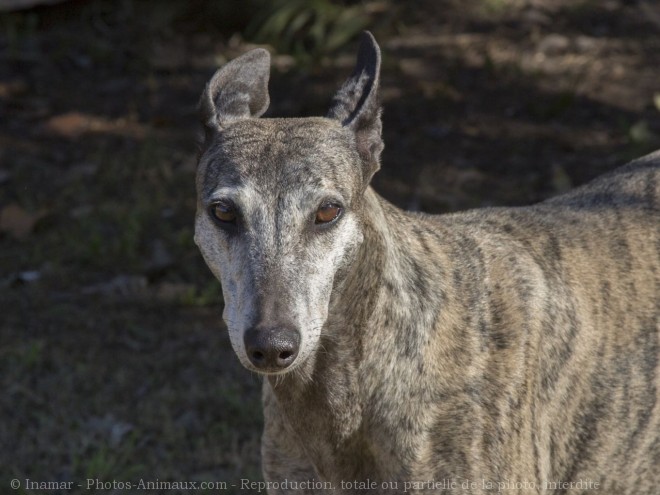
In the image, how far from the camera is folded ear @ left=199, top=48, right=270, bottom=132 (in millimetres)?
3869

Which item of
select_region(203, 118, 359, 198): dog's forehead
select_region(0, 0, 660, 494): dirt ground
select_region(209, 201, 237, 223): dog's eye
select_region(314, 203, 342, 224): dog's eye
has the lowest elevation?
select_region(0, 0, 660, 494): dirt ground

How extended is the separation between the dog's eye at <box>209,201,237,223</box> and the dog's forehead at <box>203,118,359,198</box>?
7 cm

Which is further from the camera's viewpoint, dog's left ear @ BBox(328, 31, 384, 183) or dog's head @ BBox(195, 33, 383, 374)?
dog's left ear @ BBox(328, 31, 384, 183)

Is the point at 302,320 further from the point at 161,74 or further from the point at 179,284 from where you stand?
the point at 161,74

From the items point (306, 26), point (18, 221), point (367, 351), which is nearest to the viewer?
point (367, 351)

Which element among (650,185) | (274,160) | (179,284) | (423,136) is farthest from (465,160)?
(274,160)

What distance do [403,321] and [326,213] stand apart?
47 centimetres

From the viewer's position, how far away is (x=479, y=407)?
362cm

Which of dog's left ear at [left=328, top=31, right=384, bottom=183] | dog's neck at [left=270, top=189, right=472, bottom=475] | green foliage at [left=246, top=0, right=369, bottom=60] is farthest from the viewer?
green foliage at [left=246, top=0, right=369, bottom=60]

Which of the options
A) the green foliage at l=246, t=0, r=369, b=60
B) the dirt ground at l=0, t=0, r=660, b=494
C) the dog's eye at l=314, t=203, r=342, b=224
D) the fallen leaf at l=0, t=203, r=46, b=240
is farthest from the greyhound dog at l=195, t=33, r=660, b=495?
the green foliage at l=246, t=0, r=369, b=60

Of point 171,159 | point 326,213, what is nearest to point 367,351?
point 326,213

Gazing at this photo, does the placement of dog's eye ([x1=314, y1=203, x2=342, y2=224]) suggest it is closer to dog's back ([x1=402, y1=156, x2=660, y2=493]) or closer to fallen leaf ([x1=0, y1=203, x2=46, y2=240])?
dog's back ([x1=402, y1=156, x2=660, y2=493])

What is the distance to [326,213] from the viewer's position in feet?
11.5

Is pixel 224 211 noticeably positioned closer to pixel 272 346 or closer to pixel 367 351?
pixel 272 346
